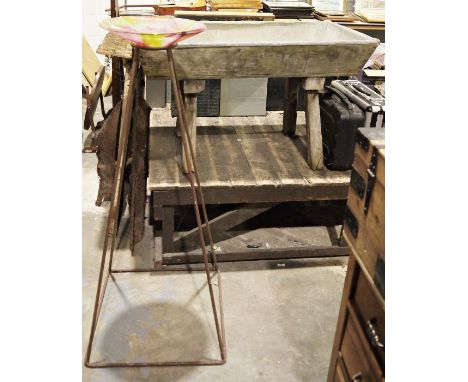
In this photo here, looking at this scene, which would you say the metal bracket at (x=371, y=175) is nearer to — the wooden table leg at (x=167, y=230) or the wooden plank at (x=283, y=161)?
the wooden plank at (x=283, y=161)

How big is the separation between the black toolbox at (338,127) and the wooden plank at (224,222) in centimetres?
54

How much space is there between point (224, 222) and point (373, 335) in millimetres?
1980

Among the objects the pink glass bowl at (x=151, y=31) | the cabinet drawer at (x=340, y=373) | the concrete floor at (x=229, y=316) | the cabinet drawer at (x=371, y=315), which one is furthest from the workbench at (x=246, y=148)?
the cabinet drawer at (x=371, y=315)

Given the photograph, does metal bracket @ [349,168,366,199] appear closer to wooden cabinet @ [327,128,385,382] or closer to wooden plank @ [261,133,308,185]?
wooden cabinet @ [327,128,385,382]

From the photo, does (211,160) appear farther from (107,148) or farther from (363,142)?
(363,142)

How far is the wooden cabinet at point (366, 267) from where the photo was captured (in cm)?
141

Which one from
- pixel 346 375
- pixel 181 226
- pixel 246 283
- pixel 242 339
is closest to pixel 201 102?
pixel 181 226

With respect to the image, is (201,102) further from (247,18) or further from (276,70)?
(276,70)

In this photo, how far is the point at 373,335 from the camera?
148 centimetres

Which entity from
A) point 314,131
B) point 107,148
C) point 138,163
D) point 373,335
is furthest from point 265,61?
point 373,335

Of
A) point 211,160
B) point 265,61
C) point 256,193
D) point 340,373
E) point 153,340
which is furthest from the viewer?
point 211,160

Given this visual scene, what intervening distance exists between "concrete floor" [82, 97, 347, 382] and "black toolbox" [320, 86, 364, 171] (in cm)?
56

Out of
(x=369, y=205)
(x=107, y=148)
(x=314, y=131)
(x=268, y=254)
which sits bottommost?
(x=268, y=254)

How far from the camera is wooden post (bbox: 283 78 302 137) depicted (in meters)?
3.89
